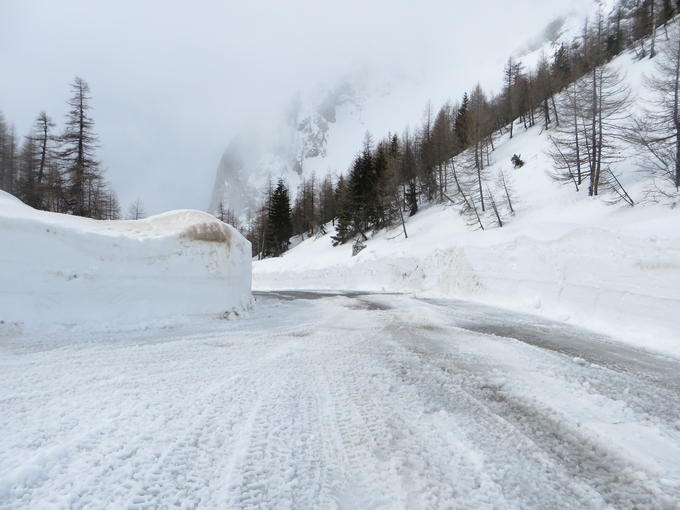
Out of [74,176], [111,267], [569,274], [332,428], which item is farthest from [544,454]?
[74,176]

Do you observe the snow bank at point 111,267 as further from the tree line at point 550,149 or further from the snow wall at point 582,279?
the tree line at point 550,149

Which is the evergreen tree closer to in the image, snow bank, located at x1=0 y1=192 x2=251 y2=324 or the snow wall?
the snow wall

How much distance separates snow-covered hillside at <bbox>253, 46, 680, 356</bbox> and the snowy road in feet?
7.32

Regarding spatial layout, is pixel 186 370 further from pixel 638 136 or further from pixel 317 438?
pixel 638 136

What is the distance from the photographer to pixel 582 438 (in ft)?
7.55

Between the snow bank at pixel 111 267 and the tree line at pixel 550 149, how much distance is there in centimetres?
2155

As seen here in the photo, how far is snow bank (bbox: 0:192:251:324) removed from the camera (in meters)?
5.46

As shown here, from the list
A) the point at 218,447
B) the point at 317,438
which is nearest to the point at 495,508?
the point at 317,438

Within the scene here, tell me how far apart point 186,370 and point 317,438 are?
2086 mm

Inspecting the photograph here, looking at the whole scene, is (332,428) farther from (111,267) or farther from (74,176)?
(74,176)

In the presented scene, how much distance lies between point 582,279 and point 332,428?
27.3 ft

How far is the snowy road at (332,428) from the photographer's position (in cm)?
166

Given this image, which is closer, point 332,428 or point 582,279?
point 332,428

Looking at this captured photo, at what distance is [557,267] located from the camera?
9.33m
